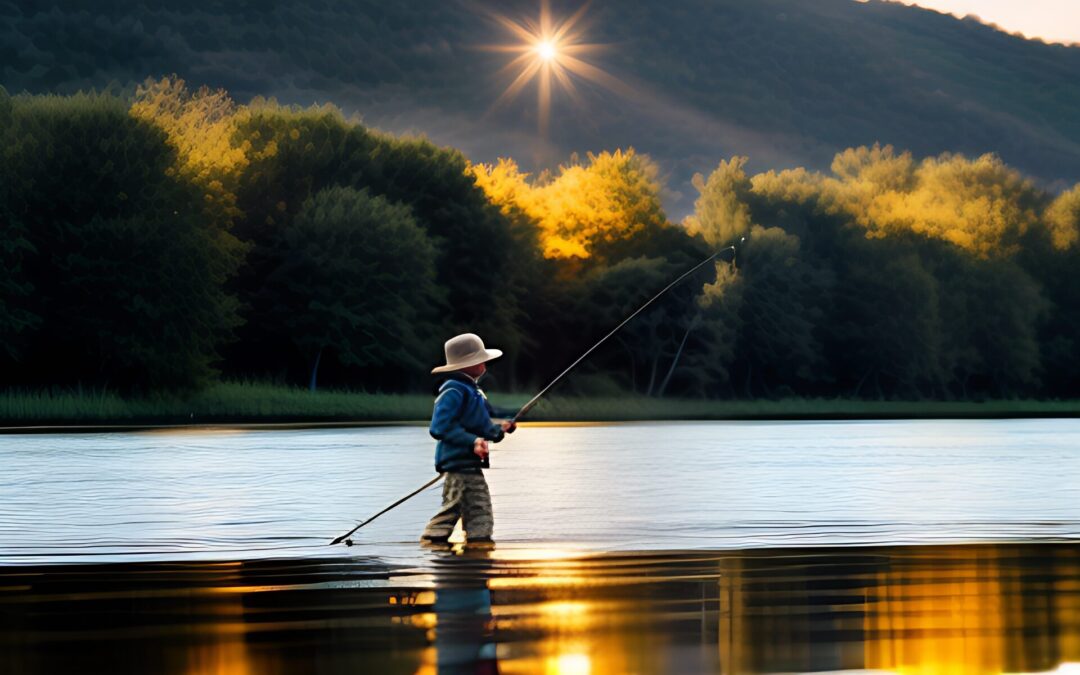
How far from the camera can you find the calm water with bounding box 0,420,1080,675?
26.8 ft

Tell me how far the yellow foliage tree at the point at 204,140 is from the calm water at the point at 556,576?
40212 millimetres

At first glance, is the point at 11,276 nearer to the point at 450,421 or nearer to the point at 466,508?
the point at 466,508

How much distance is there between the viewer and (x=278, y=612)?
32.0 feet

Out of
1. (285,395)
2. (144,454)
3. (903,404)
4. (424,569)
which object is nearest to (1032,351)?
(903,404)

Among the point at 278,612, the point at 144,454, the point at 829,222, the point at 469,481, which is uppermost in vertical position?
the point at 829,222

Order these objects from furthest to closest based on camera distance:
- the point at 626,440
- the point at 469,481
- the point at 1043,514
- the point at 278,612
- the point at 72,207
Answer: the point at 72,207, the point at 626,440, the point at 1043,514, the point at 469,481, the point at 278,612

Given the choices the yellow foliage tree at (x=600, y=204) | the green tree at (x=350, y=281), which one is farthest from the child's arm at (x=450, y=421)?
the yellow foliage tree at (x=600, y=204)

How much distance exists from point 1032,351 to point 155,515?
89.8 metres

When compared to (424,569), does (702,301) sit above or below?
above

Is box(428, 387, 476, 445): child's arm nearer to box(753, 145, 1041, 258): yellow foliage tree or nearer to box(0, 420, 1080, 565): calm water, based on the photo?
box(0, 420, 1080, 565): calm water

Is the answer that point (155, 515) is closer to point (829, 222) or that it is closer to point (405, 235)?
point (405, 235)

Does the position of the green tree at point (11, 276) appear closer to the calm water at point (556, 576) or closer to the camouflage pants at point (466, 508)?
the calm water at point (556, 576)

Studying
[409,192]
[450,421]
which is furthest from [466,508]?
[409,192]

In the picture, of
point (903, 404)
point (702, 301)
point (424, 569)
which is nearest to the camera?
point (424, 569)
